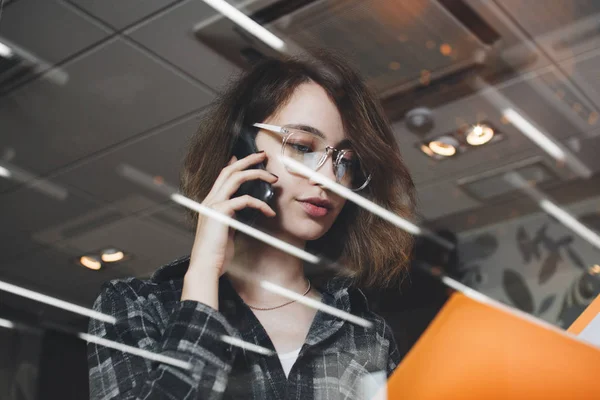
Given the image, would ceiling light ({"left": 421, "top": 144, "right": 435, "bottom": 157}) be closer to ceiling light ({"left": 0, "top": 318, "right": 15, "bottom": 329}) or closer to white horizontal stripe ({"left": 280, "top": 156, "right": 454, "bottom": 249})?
white horizontal stripe ({"left": 280, "top": 156, "right": 454, "bottom": 249})

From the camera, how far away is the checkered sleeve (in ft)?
2.04

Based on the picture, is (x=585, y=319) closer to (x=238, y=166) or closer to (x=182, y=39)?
(x=238, y=166)

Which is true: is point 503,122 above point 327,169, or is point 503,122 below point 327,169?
above

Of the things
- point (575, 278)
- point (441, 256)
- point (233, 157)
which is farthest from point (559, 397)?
point (575, 278)

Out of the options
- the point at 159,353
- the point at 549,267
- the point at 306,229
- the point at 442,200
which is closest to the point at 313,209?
the point at 306,229

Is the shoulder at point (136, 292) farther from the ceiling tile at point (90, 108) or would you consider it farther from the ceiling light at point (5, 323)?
the ceiling tile at point (90, 108)

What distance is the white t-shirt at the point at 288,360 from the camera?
2.29ft

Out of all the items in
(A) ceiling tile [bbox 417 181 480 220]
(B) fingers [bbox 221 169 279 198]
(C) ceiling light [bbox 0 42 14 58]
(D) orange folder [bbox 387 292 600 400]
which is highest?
(C) ceiling light [bbox 0 42 14 58]

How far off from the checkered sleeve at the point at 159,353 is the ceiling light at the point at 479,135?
703 mm

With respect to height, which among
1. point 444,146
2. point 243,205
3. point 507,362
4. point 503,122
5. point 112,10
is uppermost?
point 112,10

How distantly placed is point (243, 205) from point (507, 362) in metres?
0.40

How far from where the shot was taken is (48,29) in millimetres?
1108

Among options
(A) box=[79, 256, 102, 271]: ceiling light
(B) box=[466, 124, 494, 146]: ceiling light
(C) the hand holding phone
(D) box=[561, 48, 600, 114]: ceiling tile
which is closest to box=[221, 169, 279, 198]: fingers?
(C) the hand holding phone

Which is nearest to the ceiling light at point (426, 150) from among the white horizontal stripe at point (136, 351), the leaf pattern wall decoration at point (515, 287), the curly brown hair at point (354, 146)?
the curly brown hair at point (354, 146)
